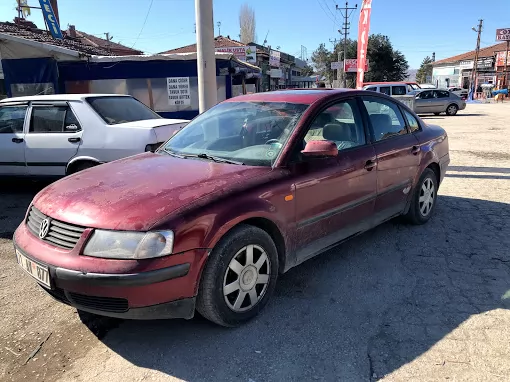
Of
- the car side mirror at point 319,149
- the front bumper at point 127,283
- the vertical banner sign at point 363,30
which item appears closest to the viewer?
the front bumper at point 127,283

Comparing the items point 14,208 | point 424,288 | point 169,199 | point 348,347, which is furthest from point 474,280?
point 14,208

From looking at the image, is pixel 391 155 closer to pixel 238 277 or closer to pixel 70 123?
pixel 238 277

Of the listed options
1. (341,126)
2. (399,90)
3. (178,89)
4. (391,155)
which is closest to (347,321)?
(341,126)

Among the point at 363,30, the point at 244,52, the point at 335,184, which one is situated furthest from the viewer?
the point at 244,52

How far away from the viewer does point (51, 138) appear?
20.5 ft

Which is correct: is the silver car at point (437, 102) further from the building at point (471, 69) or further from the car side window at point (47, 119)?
the building at point (471, 69)

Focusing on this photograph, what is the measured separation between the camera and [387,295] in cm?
346

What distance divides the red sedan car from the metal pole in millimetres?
3037

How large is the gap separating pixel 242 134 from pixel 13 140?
451 cm

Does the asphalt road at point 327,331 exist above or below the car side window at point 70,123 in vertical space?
below

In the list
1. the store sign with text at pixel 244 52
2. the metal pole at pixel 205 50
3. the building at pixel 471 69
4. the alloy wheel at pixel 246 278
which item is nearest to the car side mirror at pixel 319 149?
the alloy wheel at pixel 246 278

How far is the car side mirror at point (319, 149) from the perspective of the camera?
3297 millimetres

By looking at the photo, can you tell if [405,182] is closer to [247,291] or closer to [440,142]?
[440,142]

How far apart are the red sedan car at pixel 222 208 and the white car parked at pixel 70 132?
1786mm
